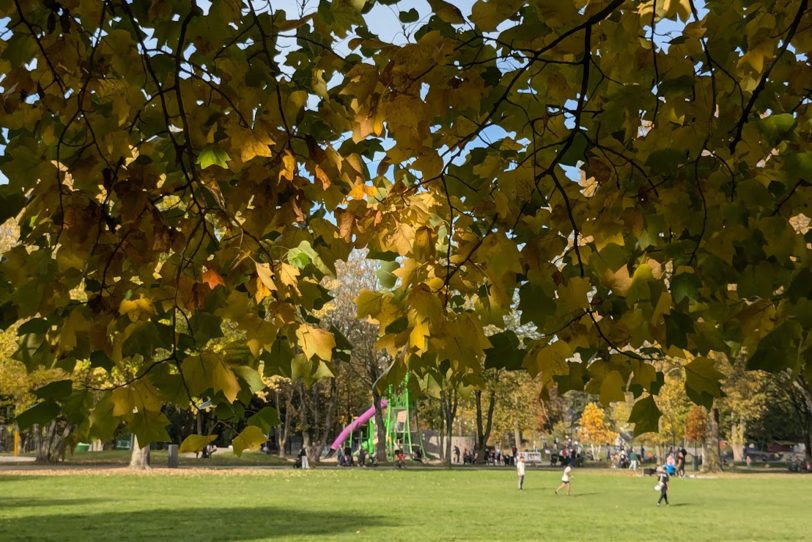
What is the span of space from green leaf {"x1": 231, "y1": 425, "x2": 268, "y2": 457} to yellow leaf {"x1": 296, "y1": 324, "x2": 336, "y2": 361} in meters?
0.33

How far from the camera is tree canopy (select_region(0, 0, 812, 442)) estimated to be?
3174 mm

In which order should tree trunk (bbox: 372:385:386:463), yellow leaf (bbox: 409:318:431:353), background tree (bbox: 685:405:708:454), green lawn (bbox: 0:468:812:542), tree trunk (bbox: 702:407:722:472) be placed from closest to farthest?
yellow leaf (bbox: 409:318:431:353)
green lawn (bbox: 0:468:812:542)
tree trunk (bbox: 702:407:722:472)
tree trunk (bbox: 372:385:386:463)
background tree (bbox: 685:405:708:454)

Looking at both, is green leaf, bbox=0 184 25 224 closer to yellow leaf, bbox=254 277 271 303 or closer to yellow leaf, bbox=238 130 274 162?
yellow leaf, bbox=238 130 274 162

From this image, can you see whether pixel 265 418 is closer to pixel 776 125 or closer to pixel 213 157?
pixel 213 157

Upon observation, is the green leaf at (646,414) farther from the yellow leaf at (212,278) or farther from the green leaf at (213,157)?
the green leaf at (213,157)

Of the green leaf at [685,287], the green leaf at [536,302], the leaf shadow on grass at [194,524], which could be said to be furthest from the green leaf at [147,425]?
the leaf shadow on grass at [194,524]

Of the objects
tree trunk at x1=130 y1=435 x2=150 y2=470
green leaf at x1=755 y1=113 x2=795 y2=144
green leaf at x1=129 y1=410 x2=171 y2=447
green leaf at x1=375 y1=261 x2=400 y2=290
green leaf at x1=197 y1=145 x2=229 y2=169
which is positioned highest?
green leaf at x1=755 y1=113 x2=795 y2=144

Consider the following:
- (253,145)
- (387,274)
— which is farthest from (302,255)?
(253,145)

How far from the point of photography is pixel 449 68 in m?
3.24

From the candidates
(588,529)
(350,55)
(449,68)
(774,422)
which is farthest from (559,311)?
(774,422)

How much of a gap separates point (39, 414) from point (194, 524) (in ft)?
44.0

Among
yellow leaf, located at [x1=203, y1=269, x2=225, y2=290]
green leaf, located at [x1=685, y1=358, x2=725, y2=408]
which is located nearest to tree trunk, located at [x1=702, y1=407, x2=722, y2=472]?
green leaf, located at [x1=685, y1=358, x2=725, y2=408]

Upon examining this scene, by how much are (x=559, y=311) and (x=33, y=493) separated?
2237 cm

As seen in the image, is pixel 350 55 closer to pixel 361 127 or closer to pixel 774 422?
pixel 361 127
